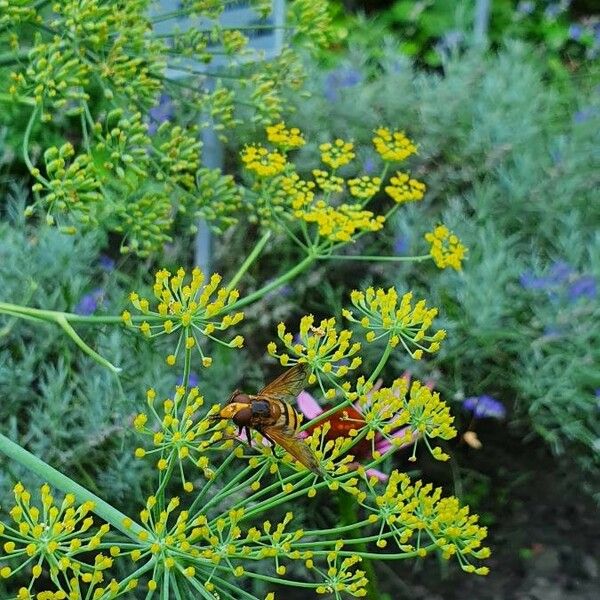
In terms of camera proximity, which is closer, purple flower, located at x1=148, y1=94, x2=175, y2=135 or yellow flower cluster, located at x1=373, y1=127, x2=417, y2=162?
yellow flower cluster, located at x1=373, y1=127, x2=417, y2=162

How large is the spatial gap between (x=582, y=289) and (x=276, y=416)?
5.14ft

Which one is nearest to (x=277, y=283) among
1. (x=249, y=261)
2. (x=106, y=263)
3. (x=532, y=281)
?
(x=249, y=261)

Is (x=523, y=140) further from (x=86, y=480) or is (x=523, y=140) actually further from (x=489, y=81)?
(x=86, y=480)

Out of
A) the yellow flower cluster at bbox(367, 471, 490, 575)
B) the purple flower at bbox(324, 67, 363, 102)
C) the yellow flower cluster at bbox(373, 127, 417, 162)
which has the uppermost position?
the yellow flower cluster at bbox(373, 127, 417, 162)

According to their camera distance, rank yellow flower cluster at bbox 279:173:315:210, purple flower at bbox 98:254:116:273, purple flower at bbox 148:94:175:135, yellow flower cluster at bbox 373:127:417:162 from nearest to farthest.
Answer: yellow flower cluster at bbox 279:173:315:210
yellow flower cluster at bbox 373:127:417:162
purple flower at bbox 98:254:116:273
purple flower at bbox 148:94:175:135

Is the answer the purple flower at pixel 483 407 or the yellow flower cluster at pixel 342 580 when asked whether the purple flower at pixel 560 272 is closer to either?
the purple flower at pixel 483 407

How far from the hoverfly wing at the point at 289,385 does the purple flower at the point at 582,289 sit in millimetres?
1452

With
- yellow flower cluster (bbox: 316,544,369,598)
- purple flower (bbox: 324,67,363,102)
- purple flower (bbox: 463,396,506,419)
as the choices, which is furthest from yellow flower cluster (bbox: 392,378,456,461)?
purple flower (bbox: 324,67,363,102)

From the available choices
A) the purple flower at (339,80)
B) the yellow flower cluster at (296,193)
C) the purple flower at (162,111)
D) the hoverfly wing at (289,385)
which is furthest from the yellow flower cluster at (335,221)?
the purple flower at (339,80)

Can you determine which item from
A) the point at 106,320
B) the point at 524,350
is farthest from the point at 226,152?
the point at 106,320

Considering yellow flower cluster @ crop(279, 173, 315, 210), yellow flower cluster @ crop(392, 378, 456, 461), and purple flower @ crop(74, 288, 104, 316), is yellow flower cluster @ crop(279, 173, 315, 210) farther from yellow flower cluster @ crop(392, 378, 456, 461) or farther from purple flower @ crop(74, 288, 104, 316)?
purple flower @ crop(74, 288, 104, 316)

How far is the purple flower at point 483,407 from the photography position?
268cm

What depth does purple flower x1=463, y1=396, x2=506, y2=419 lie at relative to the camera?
2682 millimetres

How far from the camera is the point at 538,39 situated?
6.18 m
